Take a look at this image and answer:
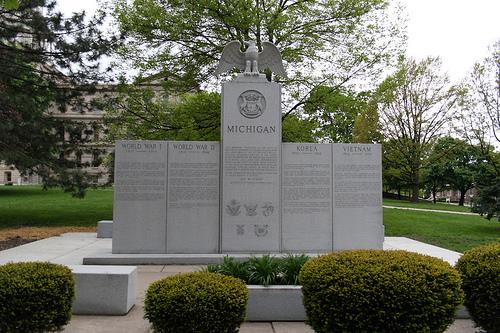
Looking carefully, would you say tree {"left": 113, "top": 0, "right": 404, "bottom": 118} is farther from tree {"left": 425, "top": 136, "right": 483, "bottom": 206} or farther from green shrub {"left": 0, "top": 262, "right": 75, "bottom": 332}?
tree {"left": 425, "top": 136, "right": 483, "bottom": 206}

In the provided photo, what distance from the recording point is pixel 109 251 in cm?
1158

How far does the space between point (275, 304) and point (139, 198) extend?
5873 millimetres

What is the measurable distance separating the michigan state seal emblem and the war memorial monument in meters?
0.02

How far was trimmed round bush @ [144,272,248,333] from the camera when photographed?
4691 millimetres

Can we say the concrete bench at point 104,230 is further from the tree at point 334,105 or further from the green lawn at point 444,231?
the green lawn at point 444,231

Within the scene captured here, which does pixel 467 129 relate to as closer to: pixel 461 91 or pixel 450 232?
pixel 461 91

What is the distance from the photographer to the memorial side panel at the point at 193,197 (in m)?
11.5

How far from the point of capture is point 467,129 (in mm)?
30625

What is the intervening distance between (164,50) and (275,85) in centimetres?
956

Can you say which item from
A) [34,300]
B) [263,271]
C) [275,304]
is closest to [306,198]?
[263,271]

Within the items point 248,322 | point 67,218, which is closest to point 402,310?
point 248,322

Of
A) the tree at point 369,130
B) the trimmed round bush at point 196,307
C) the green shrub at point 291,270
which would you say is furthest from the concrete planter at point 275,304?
the tree at point 369,130

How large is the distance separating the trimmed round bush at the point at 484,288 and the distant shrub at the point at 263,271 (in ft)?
7.56

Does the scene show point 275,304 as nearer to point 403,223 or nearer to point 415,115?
point 403,223
